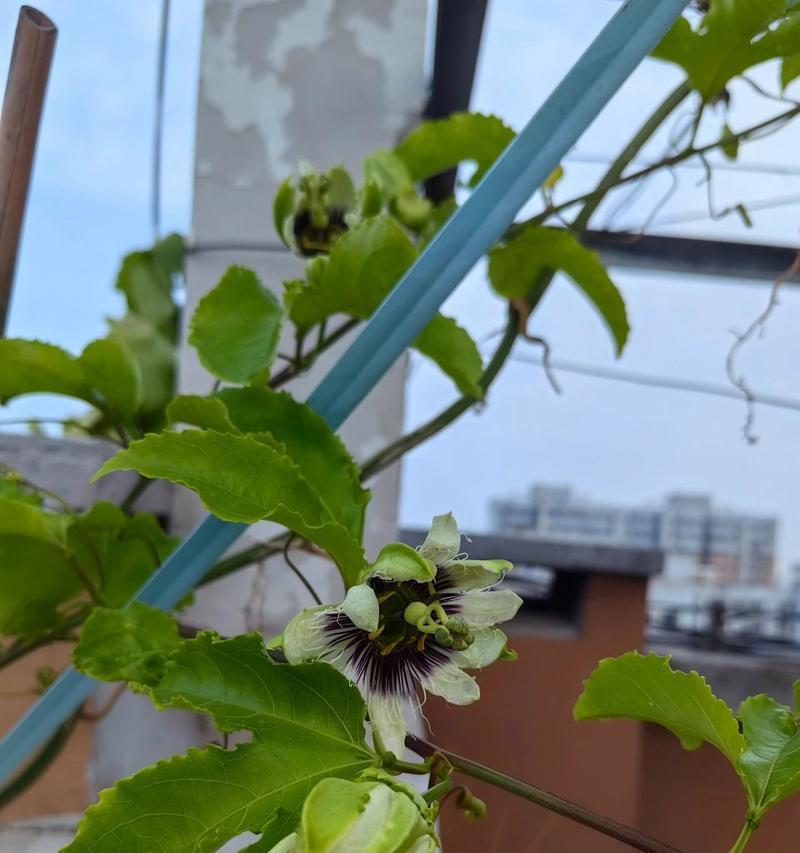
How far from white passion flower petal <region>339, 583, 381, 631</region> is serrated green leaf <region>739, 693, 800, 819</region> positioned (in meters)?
0.13

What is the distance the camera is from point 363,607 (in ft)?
0.81

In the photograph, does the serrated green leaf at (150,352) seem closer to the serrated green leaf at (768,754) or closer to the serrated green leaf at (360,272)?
the serrated green leaf at (360,272)

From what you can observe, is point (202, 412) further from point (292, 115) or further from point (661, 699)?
point (292, 115)

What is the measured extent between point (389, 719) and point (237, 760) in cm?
6

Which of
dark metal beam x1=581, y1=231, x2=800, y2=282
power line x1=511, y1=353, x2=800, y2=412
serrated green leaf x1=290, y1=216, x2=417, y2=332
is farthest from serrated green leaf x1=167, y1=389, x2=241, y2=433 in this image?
power line x1=511, y1=353, x2=800, y2=412

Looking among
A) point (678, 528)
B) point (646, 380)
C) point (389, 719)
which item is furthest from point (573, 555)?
point (678, 528)

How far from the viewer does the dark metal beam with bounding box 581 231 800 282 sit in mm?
1114

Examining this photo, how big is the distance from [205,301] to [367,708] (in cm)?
22

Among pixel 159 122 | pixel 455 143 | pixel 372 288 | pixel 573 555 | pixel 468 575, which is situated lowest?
pixel 573 555

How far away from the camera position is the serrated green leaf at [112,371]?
18.2 inches

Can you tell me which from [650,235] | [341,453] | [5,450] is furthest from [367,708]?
[650,235]

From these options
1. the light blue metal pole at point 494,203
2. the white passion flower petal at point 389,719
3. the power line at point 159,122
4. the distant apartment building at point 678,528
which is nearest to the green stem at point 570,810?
the white passion flower petal at point 389,719

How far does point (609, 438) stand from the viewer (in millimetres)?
1874

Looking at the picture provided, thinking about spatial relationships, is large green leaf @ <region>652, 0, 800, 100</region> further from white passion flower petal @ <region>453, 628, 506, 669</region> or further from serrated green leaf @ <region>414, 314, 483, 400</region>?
white passion flower petal @ <region>453, 628, 506, 669</region>
